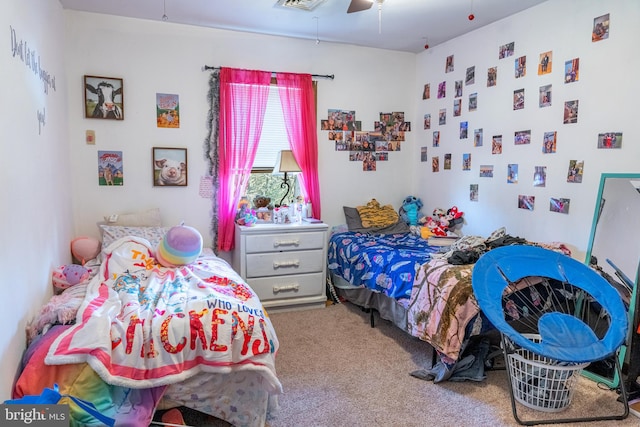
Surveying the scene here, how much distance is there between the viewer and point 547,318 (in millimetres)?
2258

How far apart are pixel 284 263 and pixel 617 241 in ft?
7.61

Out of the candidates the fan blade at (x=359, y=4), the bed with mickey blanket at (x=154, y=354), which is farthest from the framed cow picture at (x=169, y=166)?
the fan blade at (x=359, y=4)

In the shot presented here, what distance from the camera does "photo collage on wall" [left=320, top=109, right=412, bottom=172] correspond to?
13.3 ft

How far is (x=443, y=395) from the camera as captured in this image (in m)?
2.32

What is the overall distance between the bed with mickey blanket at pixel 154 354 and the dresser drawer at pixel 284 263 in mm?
1201

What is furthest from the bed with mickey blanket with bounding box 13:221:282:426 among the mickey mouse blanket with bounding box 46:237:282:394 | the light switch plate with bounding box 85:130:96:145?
the light switch plate with bounding box 85:130:96:145

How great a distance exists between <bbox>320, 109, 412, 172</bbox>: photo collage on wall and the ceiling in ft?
2.38

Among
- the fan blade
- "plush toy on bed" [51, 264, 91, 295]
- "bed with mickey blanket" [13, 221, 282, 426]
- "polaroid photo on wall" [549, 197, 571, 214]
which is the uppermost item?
the fan blade

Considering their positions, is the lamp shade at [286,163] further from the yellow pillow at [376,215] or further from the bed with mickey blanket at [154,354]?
the bed with mickey blanket at [154,354]

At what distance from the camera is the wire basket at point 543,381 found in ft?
6.93

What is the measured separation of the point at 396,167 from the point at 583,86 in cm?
188

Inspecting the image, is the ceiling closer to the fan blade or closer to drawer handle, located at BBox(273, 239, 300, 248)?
the fan blade

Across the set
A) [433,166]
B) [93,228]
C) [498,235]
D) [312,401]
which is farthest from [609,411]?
[93,228]

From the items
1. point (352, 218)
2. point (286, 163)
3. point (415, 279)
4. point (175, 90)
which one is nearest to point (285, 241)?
point (286, 163)
